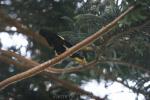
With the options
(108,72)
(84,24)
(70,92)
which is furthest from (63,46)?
(70,92)

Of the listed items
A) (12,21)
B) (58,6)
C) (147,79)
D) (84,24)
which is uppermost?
(58,6)

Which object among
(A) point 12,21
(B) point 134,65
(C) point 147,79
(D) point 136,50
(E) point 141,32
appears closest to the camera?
(E) point 141,32

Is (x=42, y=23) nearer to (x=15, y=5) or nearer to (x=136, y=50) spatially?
(x=15, y=5)

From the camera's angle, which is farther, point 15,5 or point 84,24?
point 15,5

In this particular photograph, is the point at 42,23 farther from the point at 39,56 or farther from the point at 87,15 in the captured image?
the point at 87,15

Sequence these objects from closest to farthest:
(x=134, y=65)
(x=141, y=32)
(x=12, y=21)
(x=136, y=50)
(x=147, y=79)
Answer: (x=141, y=32), (x=136, y=50), (x=134, y=65), (x=147, y=79), (x=12, y=21)

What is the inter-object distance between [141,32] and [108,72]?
4.65 feet

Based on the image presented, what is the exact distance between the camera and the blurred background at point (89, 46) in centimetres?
359

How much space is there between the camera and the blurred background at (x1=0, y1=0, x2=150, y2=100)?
3594 millimetres

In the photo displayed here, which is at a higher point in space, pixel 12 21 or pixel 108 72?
pixel 12 21

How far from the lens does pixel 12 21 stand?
5.42 meters

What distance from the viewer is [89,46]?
3748 millimetres

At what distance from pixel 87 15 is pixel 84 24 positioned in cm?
17

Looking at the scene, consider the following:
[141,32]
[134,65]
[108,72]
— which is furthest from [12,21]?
[141,32]
